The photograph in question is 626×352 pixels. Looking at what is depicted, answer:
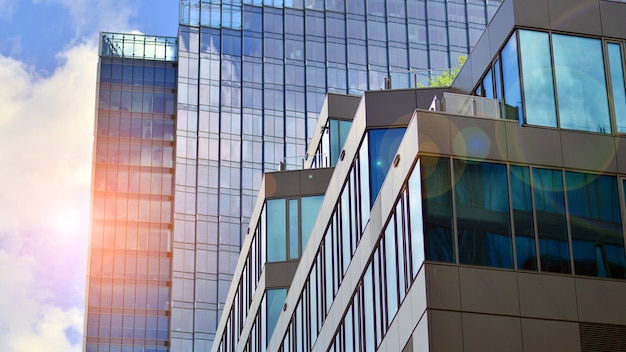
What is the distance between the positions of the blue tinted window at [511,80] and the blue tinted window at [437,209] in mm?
3122

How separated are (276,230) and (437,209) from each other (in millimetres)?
22149

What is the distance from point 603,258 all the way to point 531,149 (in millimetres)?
3291

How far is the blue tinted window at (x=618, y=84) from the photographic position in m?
31.4

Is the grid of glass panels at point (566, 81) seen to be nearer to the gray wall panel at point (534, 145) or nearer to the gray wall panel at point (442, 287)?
the gray wall panel at point (534, 145)

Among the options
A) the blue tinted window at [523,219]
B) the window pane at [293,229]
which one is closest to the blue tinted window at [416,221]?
the blue tinted window at [523,219]

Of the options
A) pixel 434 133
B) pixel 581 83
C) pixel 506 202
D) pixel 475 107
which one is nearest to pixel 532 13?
pixel 581 83

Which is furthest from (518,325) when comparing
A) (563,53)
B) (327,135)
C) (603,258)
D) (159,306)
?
(159,306)

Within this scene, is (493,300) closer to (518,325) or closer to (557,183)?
(518,325)

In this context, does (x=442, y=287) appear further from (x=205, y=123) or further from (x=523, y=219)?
(x=205, y=123)

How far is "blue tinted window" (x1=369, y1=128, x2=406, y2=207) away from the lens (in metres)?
34.6

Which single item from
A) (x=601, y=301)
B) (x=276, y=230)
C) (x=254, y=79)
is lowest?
(x=601, y=301)

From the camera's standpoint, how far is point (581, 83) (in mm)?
31609

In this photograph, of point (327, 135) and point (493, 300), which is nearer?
point (493, 300)

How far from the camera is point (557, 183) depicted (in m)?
29.9
